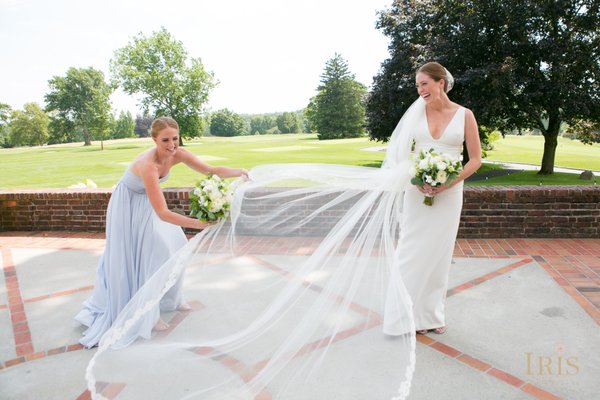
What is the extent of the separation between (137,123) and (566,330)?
9447 cm

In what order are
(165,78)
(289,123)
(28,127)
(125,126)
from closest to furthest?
(165,78) < (28,127) < (125,126) < (289,123)

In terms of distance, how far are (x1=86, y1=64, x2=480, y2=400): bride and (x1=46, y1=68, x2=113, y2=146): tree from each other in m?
74.8

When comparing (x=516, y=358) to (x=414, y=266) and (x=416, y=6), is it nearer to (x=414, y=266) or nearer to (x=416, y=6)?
(x=414, y=266)

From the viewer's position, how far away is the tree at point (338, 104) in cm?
6762

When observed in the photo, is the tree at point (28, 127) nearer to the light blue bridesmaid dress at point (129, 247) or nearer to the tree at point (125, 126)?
the tree at point (125, 126)

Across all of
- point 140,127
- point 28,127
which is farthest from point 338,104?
point 28,127

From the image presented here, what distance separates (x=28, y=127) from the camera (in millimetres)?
75750

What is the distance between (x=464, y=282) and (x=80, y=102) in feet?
263

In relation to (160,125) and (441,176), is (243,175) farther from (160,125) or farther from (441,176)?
(441,176)

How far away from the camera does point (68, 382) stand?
120 inches

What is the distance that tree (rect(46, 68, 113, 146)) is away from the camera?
2790 inches

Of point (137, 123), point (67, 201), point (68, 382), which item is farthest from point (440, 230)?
point (137, 123)

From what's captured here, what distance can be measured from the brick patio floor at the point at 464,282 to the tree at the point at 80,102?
233 feet

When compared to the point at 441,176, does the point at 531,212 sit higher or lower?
lower
